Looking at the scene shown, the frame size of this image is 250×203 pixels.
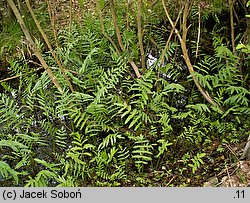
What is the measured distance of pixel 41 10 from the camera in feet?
13.5

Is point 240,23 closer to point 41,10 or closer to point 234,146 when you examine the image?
point 234,146

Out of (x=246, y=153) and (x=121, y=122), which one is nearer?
(x=246, y=153)

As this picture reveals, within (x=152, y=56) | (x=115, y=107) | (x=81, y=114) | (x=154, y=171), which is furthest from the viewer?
(x=152, y=56)

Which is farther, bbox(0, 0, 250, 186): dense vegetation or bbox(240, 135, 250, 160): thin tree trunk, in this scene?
bbox(0, 0, 250, 186): dense vegetation

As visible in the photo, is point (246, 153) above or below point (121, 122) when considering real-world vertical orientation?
below

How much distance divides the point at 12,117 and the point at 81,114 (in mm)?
549

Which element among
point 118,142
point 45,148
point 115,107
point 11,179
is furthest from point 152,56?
point 11,179

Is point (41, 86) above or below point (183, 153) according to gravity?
above

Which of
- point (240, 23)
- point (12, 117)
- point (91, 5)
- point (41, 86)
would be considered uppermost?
point (91, 5)

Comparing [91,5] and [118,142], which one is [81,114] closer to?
[118,142]

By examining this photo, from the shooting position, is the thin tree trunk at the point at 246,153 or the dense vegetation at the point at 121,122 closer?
the thin tree trunk at the point at 246,153

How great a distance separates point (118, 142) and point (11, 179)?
0.81m

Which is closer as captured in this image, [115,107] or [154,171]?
[154,171]

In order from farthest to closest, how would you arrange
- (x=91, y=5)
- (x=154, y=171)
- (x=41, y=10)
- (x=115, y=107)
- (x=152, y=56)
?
1. (x=91, y=5)
2. (x=41, y=10)
3. (x=152, y=56)
4. (x=115, y=107)
5. (x=154, y=171)
